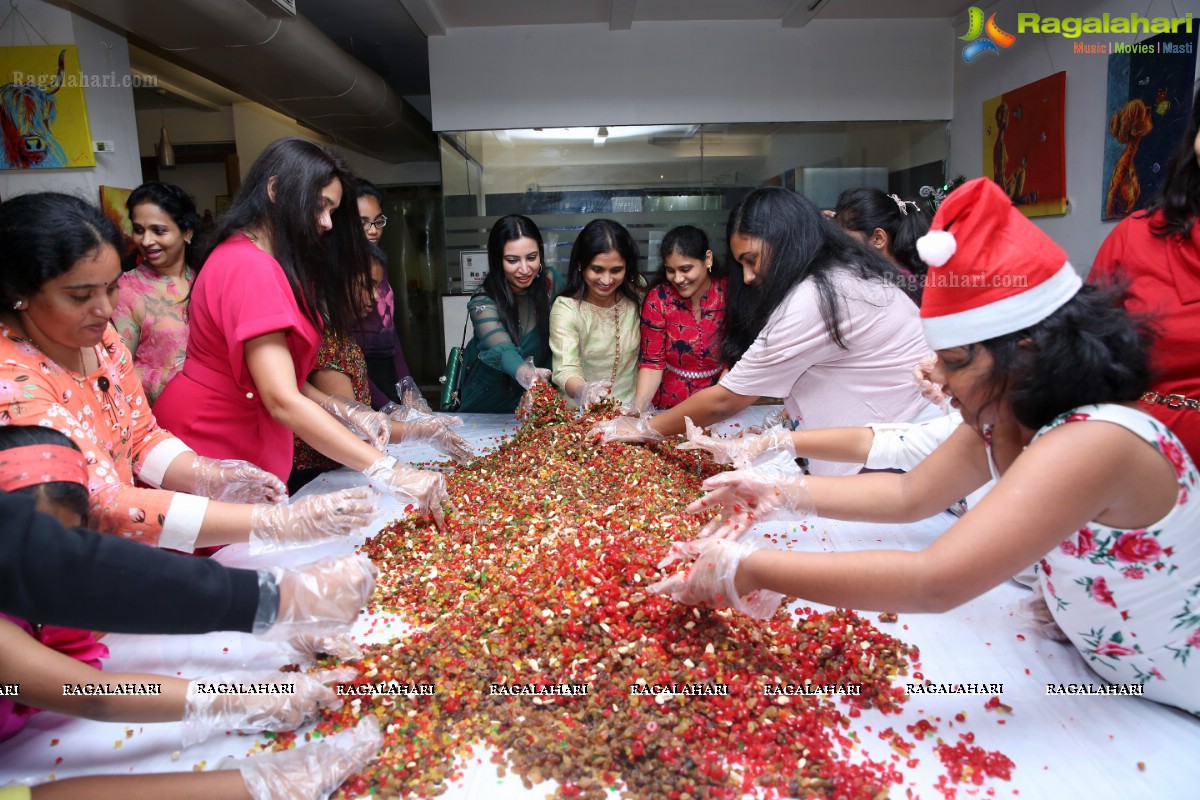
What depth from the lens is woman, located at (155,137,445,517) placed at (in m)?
1.65

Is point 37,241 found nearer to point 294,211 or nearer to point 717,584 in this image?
point 294,211

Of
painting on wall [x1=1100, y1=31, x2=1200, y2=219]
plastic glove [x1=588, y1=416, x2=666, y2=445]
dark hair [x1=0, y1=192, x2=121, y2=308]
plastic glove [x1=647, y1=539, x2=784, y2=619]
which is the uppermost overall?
painting on wall [x1=1100, y1=31, x2=1200, y2=219]

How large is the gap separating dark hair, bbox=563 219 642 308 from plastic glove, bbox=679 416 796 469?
1068 mm

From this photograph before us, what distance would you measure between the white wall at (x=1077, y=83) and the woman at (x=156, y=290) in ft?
13.7

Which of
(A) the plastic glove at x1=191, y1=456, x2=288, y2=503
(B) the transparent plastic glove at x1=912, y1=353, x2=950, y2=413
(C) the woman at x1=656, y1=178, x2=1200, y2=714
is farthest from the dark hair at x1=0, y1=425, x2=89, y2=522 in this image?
(B) the transparent plastic glove at x1=912, y1=353, x2=950, y2=413

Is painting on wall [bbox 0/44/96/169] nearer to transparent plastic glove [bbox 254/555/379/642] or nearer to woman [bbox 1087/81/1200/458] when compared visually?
transparent plastic glove [bbox 254/555/379/642]

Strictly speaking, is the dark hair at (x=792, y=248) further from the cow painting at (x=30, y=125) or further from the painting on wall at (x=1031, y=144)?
the cow painting at (x=30, y=125)

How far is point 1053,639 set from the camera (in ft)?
4.18

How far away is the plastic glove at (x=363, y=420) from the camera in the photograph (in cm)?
214

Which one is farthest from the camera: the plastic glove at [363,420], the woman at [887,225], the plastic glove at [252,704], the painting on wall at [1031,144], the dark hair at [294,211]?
the painting on wall at [1031,144]

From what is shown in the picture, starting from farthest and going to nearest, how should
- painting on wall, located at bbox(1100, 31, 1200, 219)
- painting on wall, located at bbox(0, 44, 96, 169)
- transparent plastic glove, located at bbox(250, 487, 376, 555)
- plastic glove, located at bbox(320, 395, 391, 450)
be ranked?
painting on wall, located at bbox(0, 44, 96, 169)
painting on wall, located at bbox(1100, 31, 1200, 219)
plastic glove, located at bbox(320, 395, 391, 450)
transparent plastic glove, located at bbox(250, 487, 376, 555)

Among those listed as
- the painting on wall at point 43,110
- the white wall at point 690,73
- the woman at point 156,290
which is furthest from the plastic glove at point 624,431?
the white wall at point 690,73

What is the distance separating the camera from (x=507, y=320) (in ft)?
9.55

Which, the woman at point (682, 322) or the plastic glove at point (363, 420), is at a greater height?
the woman at point (682, 322)
